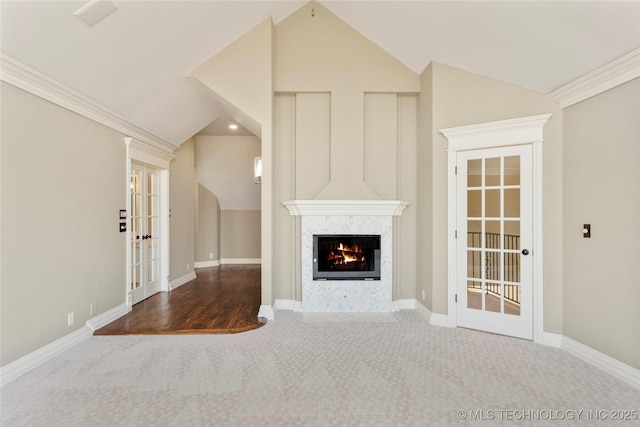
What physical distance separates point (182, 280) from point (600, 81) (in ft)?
20.5

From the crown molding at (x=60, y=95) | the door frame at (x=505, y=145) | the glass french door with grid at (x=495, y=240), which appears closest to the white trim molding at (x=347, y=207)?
the door frame at (x=505, y=145)

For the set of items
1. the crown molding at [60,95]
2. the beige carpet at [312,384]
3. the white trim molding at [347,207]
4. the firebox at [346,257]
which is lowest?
the beige carpet at [312,384]

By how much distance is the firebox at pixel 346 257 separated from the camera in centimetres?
416

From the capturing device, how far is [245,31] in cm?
381

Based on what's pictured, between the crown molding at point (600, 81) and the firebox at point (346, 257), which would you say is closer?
the crown molding at point (600, 81)

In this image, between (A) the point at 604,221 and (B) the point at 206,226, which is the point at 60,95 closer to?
(B) the point at 206,226

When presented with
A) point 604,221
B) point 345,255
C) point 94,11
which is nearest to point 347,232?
point 345,255

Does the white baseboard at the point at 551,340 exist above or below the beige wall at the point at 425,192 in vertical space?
below

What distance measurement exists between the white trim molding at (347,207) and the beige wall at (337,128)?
11 centimetres

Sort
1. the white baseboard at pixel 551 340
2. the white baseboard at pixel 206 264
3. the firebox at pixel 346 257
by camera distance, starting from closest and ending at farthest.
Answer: the white baseboard at pixel 551 340, the firebox at pixel 346 257, the white baseboard at pixel 206 264

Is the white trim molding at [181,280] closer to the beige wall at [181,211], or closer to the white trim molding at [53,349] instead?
the beige wall at [181,211]


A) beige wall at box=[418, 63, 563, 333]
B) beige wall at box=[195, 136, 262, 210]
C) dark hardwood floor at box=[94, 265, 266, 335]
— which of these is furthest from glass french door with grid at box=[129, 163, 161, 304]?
beige wall at box=[418, 63, 563, 333]

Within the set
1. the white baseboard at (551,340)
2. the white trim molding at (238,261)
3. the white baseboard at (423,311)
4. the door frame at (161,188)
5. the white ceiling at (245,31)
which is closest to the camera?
the white ceiling at (245,31)

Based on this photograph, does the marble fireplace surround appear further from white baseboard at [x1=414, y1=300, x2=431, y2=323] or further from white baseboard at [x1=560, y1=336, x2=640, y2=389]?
white baseboard at [x1=560, y1=336, x2=640, y2=389]
